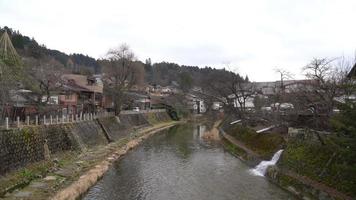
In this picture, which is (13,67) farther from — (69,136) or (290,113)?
(290,113)

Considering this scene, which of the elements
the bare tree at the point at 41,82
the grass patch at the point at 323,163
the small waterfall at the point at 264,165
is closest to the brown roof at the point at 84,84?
the bare tree at the point at 41,82

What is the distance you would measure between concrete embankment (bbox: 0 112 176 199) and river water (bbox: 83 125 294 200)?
1914 mm

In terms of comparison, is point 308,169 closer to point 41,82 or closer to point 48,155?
point 48,155

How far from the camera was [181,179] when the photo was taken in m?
22.7

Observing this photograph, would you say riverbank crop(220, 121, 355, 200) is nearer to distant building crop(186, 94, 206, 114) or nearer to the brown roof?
the brown roof

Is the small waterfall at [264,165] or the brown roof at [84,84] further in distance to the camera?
the brown roof at [84,84]

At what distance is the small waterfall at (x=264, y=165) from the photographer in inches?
966

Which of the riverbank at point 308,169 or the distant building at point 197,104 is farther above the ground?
the distant building at point 197,104

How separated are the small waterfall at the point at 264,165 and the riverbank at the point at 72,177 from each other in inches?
396

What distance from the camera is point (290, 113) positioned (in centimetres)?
2945

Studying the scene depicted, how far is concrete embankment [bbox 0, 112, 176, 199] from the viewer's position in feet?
57.9

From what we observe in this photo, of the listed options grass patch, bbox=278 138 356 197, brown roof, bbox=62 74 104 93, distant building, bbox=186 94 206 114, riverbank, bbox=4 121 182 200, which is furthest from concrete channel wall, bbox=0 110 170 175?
distant building, bbox=186 94 206 114

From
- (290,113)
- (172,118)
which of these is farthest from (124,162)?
(172,118)

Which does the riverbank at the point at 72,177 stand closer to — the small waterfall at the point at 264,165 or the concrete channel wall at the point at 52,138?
the concrete channel wall at the point at 52,138
